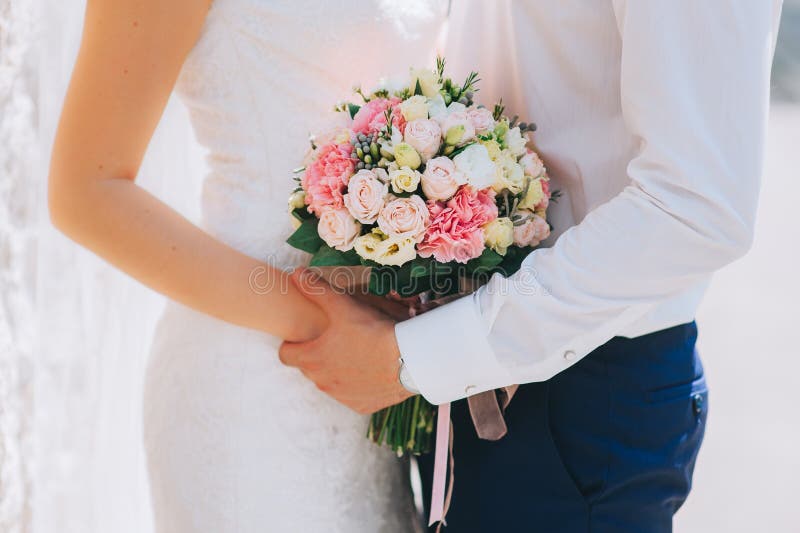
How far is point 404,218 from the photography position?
1497 mm

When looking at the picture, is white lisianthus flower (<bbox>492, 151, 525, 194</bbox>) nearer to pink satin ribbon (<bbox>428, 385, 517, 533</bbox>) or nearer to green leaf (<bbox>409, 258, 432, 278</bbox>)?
green leaf (<bbox>409, 258, 432, 278</bbox>)

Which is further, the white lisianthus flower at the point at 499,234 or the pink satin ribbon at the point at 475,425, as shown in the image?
the pink satin ribbon at the point at 475,425

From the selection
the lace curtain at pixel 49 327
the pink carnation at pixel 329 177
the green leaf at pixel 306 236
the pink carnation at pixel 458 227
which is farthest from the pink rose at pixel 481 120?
the lace curtain at pixel 49 327

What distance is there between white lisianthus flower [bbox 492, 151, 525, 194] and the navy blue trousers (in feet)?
1.16

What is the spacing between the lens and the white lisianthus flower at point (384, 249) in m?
1.52

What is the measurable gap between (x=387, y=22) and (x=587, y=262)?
25.0 inches

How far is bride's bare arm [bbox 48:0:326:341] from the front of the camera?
1564 mm

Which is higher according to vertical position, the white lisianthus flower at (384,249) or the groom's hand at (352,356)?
the white lisianthus flower at (384,249)

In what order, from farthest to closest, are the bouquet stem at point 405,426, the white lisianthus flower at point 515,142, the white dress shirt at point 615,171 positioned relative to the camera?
the bouquet stem at point 405,426 → the white lisianthus flower at point 515,142 → the white dress shirt at point 615,171

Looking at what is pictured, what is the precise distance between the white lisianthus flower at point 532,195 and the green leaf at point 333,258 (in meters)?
0.32

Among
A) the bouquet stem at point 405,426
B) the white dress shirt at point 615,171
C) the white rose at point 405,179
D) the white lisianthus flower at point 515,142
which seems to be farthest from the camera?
the bouquet stem at point 405,426

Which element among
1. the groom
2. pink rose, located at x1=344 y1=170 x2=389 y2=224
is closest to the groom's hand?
the groom

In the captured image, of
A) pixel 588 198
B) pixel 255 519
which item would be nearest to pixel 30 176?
pixel 255 519

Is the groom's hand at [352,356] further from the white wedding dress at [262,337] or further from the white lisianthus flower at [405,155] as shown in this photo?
the white lisianthus flower at [405,155]
